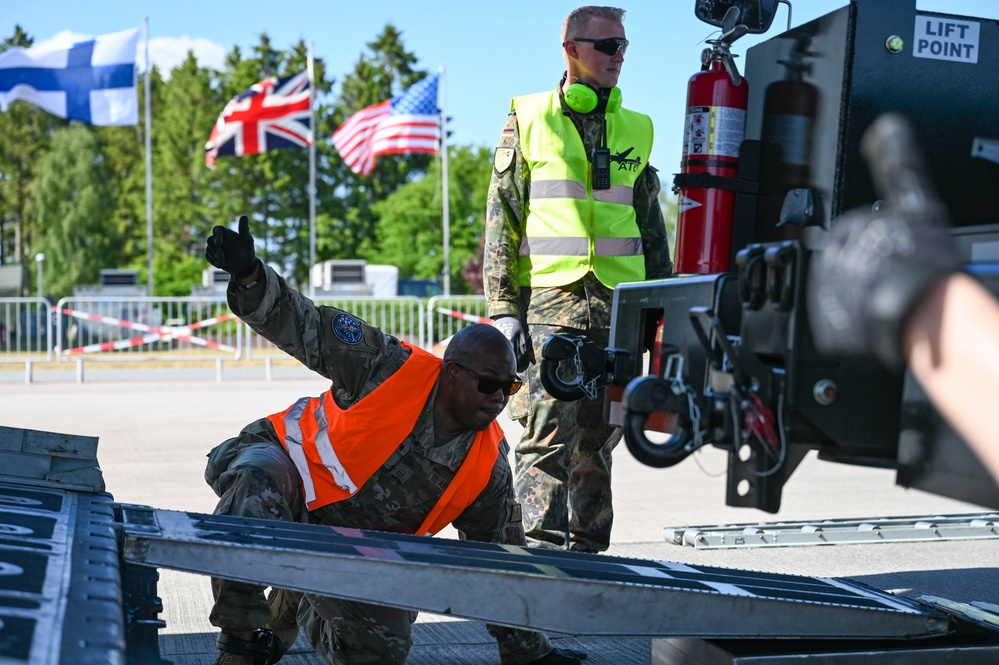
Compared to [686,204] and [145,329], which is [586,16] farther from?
[145,329]

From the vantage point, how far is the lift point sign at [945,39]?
255 centimetres

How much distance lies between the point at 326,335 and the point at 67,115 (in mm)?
19112

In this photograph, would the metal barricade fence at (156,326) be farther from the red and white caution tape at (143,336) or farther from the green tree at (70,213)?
the green tree at (70,213)

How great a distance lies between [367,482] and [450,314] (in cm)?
1439

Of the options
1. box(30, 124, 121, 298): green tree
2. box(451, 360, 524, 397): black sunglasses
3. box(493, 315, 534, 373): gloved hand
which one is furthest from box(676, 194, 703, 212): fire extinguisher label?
box(30, 124, 121, 298): green tree

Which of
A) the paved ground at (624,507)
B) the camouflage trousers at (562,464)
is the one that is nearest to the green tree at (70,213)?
the paved ground at (624,507)

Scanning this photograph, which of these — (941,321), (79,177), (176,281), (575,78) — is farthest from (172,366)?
(79,177)

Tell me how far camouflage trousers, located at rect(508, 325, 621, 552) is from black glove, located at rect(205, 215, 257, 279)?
122 cm

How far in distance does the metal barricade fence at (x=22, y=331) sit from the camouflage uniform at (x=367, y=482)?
1449cm

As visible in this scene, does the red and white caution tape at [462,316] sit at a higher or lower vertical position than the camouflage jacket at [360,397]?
lower

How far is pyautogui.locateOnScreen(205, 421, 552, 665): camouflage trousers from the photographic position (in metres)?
2.84

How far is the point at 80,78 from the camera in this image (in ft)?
67.9

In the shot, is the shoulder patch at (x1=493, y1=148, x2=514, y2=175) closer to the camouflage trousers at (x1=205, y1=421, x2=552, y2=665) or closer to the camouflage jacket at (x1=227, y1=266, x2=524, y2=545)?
the camouflage jacket at (x1=227, y1=266, x2=524, y2=545)

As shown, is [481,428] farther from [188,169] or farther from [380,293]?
[188,169]
